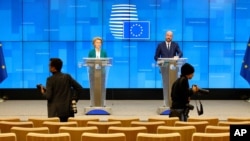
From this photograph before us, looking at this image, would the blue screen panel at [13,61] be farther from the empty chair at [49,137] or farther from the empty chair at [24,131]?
the empty chair at [49,137]

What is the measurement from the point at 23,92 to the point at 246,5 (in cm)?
660

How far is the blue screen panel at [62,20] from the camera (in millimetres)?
13664

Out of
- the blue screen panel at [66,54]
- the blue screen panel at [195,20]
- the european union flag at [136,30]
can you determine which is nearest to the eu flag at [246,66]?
the blue screen panel at [195,20]

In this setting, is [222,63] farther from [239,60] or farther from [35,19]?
[35,19]

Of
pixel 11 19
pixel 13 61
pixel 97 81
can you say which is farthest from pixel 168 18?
pixel 13 61

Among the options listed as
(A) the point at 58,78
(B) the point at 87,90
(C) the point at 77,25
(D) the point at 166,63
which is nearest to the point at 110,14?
(C) the point at 77,25

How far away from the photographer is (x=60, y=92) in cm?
711

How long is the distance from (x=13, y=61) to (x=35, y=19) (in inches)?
51.3

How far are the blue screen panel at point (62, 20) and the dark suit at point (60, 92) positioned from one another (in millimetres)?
6650

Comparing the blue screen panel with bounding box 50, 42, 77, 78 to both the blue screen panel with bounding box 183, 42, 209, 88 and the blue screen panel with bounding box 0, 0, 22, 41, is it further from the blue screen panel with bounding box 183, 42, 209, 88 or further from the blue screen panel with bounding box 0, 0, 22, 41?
the blue screen panel with bounding box 183, 42, 209, 88

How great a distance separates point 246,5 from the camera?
13688 millimetres

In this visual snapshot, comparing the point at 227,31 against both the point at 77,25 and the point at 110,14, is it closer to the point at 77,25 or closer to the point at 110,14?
the point at 110,14

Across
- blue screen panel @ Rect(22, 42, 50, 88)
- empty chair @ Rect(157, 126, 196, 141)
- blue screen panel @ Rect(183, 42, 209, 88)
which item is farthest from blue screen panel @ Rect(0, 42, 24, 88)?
empty chair @ Rect(157, 126, 196, 141)

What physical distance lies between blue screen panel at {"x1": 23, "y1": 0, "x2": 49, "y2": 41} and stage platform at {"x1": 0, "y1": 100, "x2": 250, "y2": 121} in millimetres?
1850
